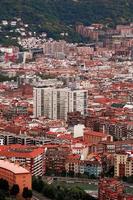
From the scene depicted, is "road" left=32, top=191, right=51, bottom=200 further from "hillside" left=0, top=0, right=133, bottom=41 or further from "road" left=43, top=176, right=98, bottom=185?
"hillside" left=0, top=0, right=133, bottom=41

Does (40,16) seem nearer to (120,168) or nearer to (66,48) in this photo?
(66,48)

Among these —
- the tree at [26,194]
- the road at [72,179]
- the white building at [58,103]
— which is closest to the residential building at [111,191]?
the tree at [26,194]

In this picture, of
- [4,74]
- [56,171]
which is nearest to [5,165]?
[56,171]

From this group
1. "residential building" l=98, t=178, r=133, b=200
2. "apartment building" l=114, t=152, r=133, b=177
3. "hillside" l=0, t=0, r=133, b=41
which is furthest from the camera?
"hillside" l=0, t=0, r=133, b=41

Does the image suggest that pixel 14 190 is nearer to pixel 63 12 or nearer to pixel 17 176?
pixel 17 176

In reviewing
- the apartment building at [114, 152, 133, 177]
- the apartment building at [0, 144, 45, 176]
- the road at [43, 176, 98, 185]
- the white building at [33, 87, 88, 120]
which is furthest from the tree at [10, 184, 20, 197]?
the white building at [33, 87, 88, 120]

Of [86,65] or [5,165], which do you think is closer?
[5,165]

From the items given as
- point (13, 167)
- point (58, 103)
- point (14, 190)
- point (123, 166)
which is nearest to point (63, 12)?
point (58, 103)
